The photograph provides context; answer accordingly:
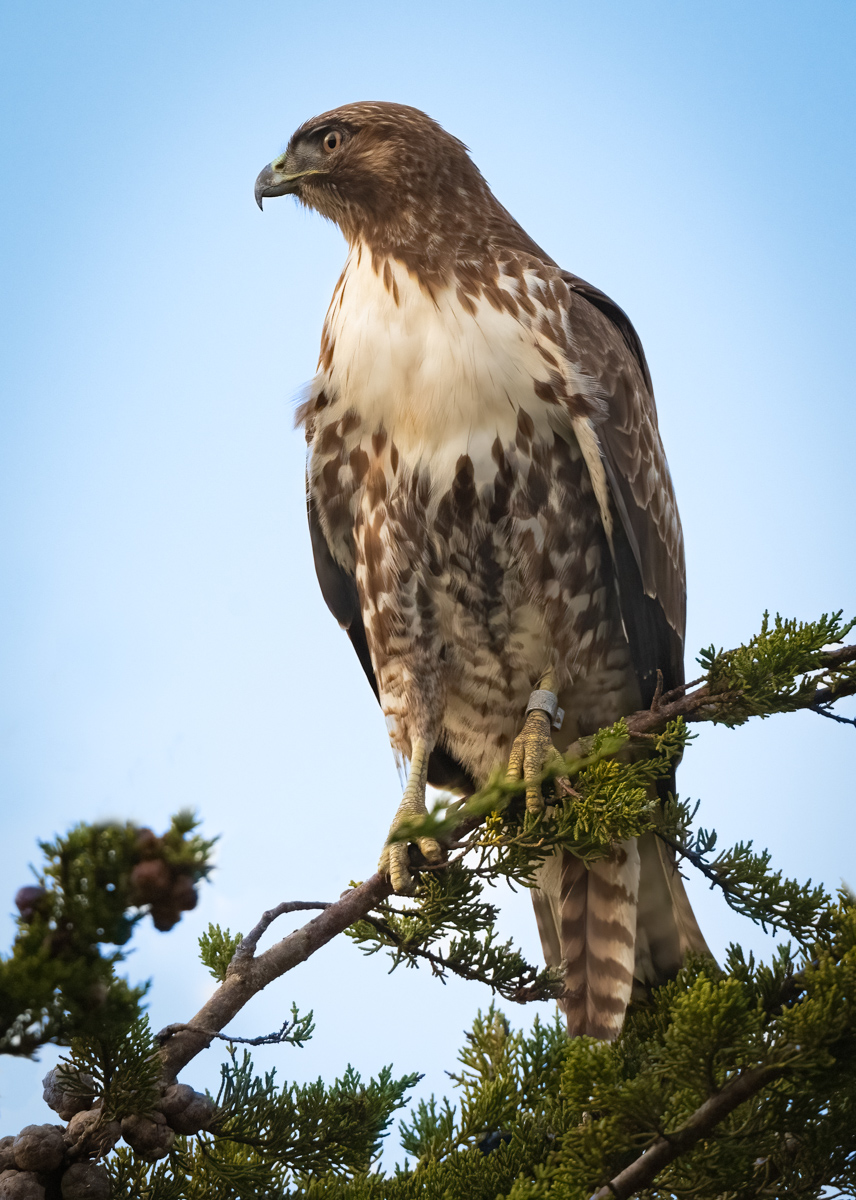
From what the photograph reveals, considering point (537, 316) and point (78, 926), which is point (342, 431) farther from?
point (78, 926)

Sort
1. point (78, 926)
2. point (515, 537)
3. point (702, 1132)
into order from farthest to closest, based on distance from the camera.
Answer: point (515, 537), point (702, 1132), point (78, 926)

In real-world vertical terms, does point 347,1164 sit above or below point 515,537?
below

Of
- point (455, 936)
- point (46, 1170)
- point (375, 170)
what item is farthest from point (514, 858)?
point (375, 170)

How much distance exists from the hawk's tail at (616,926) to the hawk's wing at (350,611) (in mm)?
478

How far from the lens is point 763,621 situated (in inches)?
95.3

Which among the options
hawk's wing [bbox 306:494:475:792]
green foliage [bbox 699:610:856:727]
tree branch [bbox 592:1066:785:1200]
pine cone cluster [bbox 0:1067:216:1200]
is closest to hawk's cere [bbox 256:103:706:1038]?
hawk's wing [bbox 306:494:475:792]

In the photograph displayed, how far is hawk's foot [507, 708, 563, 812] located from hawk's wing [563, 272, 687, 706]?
1.21 feet

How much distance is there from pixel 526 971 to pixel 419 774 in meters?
0.76

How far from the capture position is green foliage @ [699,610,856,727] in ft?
7.72

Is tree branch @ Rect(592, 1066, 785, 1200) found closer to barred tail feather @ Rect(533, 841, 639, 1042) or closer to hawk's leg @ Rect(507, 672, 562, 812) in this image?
hawk's leg @ Rect(507, 672, 562, 812)

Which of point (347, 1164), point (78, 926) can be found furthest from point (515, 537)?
point (78, 926)

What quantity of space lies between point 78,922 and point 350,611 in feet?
8.97

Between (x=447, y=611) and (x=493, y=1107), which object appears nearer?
(x=493, y=1107)

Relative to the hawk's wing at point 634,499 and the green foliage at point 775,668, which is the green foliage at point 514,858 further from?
the hawk's wing at point 634,499
